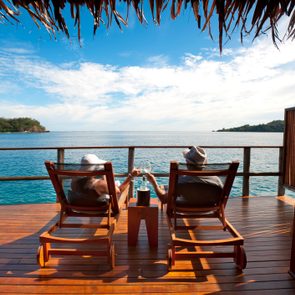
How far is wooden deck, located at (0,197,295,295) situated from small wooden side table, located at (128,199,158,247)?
0.09 metres

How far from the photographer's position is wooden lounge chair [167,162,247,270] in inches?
85.8

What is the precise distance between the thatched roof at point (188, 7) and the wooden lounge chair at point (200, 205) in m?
1.18

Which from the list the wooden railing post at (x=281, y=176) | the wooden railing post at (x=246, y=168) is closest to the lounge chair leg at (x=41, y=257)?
the wooden railing post at (x=246, y=168)

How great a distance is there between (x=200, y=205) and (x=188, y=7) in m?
1.86

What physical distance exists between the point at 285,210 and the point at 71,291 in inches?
132

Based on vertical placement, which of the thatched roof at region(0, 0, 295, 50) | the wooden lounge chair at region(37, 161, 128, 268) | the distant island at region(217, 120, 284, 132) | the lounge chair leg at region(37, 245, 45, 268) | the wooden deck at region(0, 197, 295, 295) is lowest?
the wooden deck at region(0, 197, 295, 295)

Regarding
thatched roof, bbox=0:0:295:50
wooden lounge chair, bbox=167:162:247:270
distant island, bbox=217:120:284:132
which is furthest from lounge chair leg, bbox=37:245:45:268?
distant island, bbox=217:120:284:132

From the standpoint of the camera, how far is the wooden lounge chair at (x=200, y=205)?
7.15 feet

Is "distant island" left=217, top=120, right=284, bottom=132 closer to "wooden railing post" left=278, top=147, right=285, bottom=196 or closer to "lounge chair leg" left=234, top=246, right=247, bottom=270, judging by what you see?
"wooden railing post" left=278, top=147, right=285, bottom=196

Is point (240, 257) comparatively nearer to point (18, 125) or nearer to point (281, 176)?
point (281, 176)

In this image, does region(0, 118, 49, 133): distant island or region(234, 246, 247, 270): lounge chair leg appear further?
region(0, 118, 49, 133): distant island

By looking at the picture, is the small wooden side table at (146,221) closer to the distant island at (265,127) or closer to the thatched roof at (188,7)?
the thatched roof at (188,7)

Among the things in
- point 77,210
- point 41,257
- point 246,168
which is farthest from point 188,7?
point 246,168

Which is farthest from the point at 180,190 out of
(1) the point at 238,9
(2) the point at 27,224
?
(2) the point at 27,224
